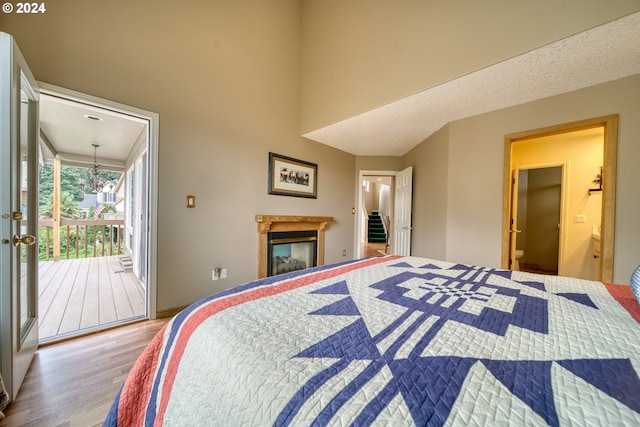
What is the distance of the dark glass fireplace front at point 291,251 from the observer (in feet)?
10.1

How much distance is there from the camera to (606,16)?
4.59 feet

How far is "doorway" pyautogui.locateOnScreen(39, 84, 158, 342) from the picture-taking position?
2.08m

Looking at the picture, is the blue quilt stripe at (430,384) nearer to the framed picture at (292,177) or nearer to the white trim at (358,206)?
the framed picture at (292,177)

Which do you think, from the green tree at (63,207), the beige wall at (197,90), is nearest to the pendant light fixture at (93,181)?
the green tree at (63,207)

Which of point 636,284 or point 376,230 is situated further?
point 376,230

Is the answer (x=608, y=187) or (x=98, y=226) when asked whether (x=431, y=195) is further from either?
(x=98, y=226)

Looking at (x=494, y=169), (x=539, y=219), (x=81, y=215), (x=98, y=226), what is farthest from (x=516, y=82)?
(x=81, y=215)

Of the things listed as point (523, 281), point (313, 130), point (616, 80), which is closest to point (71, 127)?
point (313, 130)

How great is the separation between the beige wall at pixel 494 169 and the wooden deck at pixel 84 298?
3.49 metres

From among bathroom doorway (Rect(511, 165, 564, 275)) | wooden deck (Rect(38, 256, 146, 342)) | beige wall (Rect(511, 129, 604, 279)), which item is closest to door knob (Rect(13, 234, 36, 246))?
wooden deck (Rect(38, 256, 146, 342))

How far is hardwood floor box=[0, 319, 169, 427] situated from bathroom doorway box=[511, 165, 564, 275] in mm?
5184

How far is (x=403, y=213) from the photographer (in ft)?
12.8

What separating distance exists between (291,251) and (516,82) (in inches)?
118

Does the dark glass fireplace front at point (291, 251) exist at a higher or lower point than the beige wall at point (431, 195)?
lower
